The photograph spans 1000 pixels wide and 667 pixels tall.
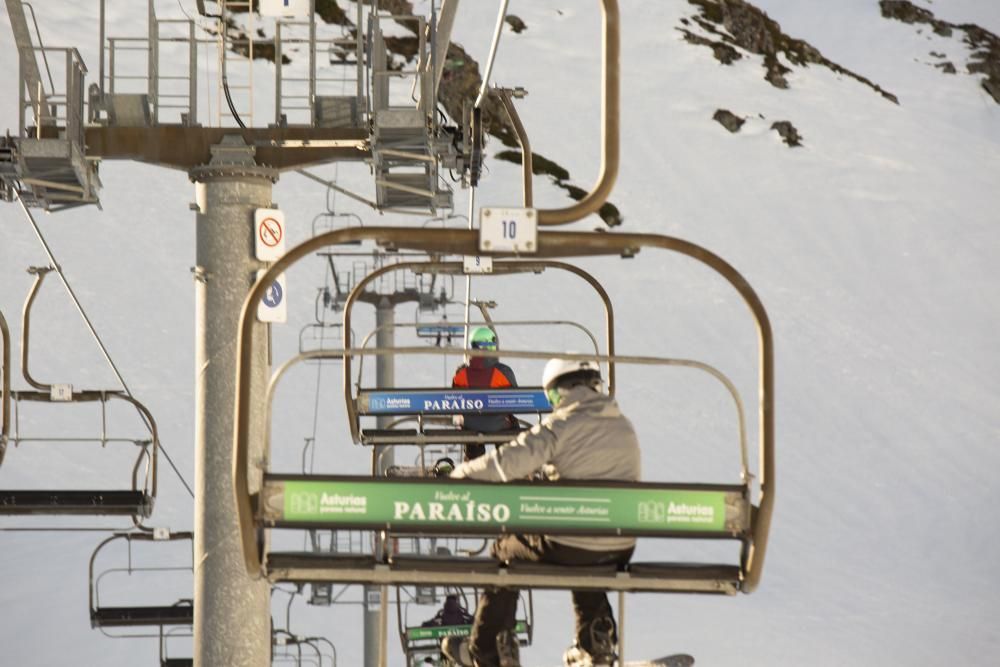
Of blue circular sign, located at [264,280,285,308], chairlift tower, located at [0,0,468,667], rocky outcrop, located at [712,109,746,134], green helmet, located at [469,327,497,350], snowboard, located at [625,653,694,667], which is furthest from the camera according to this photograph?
rocky outcrop, located at [712,109,746,134]

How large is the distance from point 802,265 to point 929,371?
279 inches

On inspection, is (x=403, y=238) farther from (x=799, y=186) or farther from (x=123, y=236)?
(x=799, y=186)

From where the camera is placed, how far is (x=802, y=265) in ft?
200

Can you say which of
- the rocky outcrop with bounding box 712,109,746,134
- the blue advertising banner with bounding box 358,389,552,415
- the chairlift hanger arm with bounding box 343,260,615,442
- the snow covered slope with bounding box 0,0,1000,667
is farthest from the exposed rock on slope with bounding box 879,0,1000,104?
the chairlift hanger arm with bounding box 343,260,615,442

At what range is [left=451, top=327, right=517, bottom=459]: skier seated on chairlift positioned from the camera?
1027 centimetres

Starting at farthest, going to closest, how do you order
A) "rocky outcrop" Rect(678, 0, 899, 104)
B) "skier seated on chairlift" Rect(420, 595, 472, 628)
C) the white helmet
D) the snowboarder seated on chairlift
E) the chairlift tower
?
1. "rocky outcrop" Rect(678, 0, 899, 104)
2. "skier seated on chairlift" Rect(420, 595, 472, 628)
3. the chairlift tower
4. the white helmet
5. the snowboarder seated on chairlift

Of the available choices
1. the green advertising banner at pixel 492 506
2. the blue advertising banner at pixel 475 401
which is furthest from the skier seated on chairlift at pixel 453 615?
the green advertising banner at pixel 492 506

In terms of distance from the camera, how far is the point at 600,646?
661cm

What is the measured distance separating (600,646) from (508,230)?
6.50 ft

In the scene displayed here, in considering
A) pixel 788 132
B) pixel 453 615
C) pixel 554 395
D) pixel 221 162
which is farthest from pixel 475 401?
pixel 788 132

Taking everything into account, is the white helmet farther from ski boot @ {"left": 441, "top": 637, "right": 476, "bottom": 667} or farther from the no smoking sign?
the no smoking sign

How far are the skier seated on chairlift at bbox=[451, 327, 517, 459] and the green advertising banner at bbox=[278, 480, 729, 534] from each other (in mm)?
4501

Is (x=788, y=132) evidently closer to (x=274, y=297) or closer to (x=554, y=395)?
(x=274, y=297)

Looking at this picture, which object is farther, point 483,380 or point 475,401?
point 483,380
